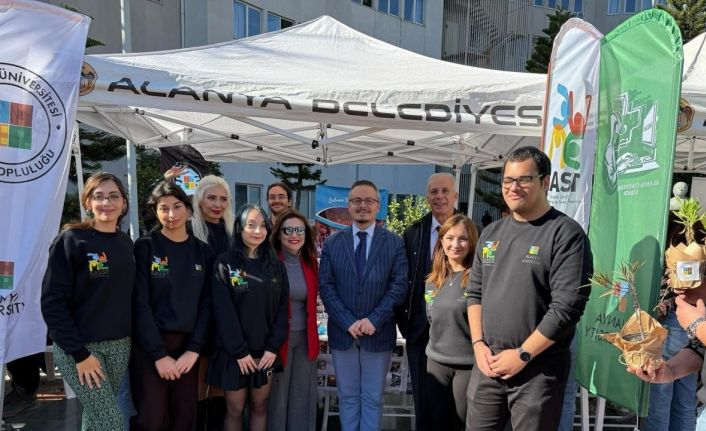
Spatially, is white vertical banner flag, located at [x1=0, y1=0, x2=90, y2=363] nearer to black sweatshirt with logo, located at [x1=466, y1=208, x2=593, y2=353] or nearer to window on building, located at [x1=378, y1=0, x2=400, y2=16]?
black sweatshirt with logo, located at [x1=466, y1=208, x2=593, y2=353]

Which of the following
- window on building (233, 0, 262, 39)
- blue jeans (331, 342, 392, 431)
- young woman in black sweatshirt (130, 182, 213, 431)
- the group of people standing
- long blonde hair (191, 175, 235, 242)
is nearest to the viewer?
the group of people standing

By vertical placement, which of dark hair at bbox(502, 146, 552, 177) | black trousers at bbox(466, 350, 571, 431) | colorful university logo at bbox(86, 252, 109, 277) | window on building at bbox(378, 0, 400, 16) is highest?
Result: window on building at bbox(378, 0, 400, 16)

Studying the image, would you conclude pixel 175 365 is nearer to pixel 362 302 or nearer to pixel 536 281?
pixel 362 302

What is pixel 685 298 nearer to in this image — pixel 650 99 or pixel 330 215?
pixel 650 99

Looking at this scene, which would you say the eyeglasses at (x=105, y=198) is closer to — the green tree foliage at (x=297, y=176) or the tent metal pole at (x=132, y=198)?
the tent metal pole at (x=132, y=198)

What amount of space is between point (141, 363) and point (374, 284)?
1408 mm

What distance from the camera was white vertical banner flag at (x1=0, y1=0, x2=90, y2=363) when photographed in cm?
257

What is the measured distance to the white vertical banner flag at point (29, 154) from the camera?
2566 millimetres

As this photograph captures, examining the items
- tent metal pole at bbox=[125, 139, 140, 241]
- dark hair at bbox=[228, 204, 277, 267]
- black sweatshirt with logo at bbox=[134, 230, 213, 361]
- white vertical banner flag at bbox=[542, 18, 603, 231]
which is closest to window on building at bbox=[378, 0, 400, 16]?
tent metal pole at bbox=[125, 139, 140, 241]

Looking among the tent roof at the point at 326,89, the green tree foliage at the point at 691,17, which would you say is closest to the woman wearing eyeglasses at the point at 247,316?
the tent roof at the point at 326,89

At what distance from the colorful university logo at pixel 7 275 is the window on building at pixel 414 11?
18970mm

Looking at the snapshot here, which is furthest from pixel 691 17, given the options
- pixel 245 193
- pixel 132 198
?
pixel 132 198

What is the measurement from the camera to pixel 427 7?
19.9 m

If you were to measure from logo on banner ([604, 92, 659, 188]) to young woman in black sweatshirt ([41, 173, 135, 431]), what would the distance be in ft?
8.65
